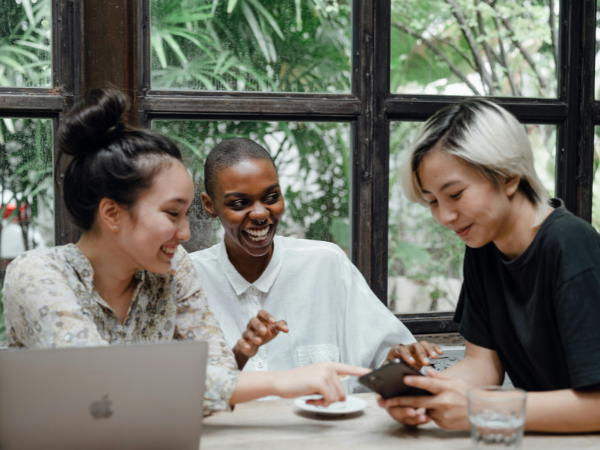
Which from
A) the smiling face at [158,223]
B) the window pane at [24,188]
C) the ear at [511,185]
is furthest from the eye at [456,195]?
the window pane at [24,188]

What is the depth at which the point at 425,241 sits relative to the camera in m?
2.33

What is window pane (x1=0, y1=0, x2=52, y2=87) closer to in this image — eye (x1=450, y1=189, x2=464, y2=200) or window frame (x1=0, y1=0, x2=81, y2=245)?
window frame (x1=0, y1=0, x2=81, y2=245)

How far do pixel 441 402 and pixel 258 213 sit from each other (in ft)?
2.85

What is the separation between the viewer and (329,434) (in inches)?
40.9

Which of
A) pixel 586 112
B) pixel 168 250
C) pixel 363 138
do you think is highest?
pixel 586 112

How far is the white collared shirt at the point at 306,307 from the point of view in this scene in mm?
1799

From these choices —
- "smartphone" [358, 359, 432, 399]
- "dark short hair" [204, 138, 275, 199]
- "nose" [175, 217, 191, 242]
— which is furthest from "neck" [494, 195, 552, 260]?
"dark short hair" [204, 138, 275, 199]

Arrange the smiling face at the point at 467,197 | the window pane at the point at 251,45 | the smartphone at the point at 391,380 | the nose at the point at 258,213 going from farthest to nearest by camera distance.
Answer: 1. the window pane at the point at 251,45
2. the nose at the point at 258,213
3. the smiling face at the point at 467,197
4. the smartphone at the point at 391,380

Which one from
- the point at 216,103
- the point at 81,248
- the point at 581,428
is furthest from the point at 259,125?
the point at 581,428

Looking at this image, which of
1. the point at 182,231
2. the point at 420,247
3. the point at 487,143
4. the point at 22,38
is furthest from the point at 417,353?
the point at 22,38

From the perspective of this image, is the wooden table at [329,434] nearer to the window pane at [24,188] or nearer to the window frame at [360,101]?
the window frame at [360,101]

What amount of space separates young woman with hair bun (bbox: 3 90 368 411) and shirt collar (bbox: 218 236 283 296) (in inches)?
17.2

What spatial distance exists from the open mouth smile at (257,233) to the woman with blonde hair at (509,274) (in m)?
0.56

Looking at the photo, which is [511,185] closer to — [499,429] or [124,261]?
[499,429]
